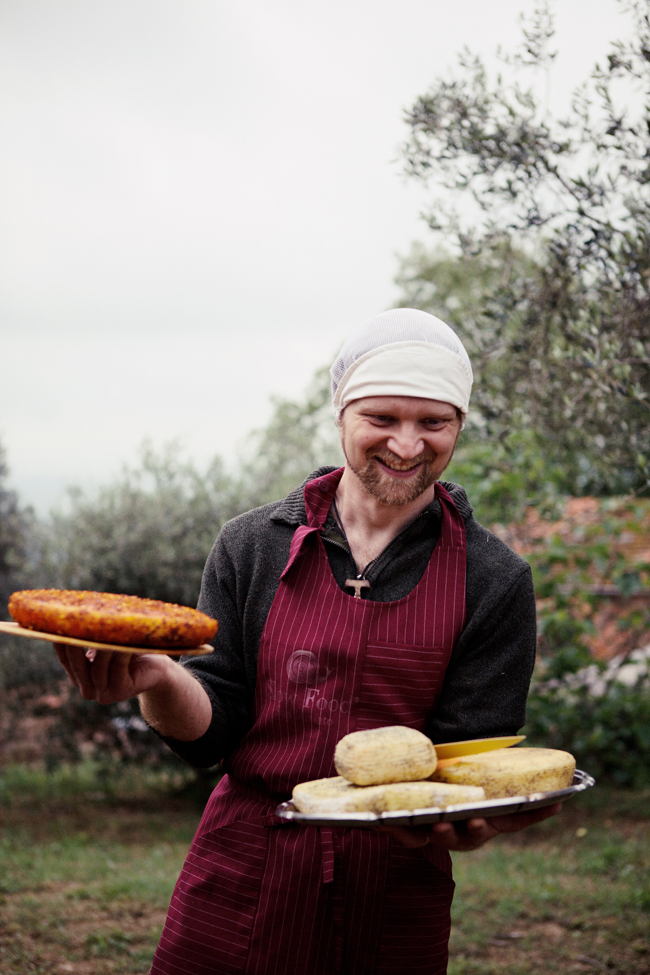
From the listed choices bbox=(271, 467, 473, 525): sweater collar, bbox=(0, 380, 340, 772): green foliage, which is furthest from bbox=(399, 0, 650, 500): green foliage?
bbox=(0, 380, 340, 772): green foliage

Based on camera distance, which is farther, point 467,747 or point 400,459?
point 400,459

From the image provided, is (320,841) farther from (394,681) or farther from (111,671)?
(111,671)

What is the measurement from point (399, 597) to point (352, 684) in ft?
0.89

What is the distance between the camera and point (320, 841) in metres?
2.24

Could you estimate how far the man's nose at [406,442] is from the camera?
2.20 m

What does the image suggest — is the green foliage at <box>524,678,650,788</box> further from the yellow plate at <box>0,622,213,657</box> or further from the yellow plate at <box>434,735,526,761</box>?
the yellow plate at <box>0,622,213,657</box>

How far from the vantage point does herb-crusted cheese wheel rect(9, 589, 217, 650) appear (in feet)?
6.12

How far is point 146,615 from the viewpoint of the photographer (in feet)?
6.37

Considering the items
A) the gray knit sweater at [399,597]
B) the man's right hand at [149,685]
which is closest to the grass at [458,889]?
the gray knit sweater at [399,597]

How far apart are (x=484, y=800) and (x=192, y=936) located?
97 centimetres

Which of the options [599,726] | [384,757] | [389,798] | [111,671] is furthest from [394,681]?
[599,726]

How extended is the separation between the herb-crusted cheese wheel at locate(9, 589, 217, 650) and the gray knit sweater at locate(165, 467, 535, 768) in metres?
0.37

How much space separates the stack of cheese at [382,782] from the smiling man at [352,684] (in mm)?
301

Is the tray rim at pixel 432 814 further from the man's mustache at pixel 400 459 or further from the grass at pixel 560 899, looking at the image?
the grass at pixel 560 899
